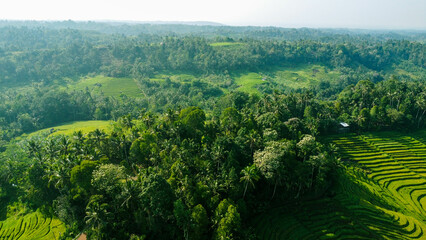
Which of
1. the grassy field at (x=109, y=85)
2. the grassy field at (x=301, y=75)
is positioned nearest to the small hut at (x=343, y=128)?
the grassy field at (x=301, y=75)

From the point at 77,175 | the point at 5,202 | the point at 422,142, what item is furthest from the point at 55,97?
the point at 422,142

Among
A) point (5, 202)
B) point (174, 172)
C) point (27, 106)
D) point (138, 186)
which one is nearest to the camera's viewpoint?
point (138, 186)

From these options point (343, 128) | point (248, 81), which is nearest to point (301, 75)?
point (248, 81)

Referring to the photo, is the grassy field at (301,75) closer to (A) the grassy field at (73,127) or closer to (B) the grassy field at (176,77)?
(B) the grassy field at (176,77)

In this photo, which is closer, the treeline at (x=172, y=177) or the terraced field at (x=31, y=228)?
the treeline at (x=172, y=177)

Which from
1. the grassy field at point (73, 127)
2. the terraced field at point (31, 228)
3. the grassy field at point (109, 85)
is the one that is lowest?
the grassy field at point (73, 127)

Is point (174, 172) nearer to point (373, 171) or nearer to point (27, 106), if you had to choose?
point (373, 171)

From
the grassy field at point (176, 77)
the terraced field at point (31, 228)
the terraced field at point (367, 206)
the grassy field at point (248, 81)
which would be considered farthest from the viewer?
the grassy field at point (176, 77)
